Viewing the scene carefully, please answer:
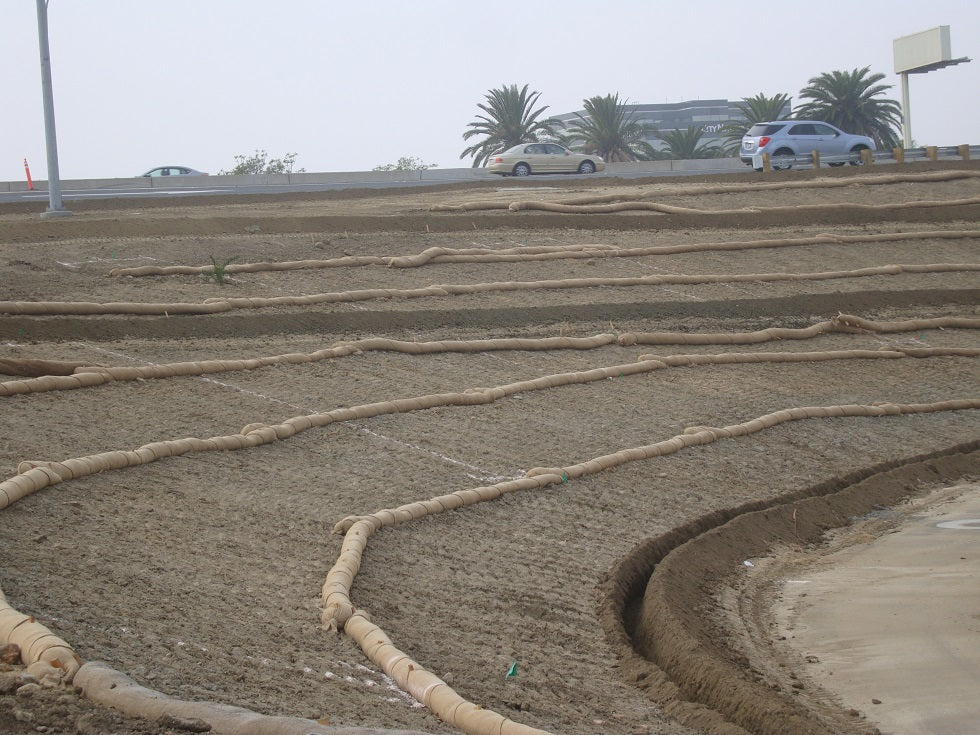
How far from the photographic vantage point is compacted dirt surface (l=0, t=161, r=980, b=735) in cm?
567

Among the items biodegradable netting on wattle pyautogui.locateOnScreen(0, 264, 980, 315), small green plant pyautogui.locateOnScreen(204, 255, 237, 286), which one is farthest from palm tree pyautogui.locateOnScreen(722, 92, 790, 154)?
small green plant pyautogui.locateOnScreen(204, 255, 237, 286)

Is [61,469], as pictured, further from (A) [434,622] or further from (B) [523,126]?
(B) [523,126]

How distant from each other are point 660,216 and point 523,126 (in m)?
29.2

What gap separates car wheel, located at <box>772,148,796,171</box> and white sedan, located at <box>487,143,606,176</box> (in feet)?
21.1

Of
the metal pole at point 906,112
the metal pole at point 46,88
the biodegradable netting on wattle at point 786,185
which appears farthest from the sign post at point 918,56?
the metal pole at point 46,88

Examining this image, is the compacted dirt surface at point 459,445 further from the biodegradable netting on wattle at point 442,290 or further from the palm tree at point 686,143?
the palm tree at point 686,143

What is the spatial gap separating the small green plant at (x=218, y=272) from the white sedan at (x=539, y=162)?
20086 mm

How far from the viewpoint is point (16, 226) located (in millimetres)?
16953

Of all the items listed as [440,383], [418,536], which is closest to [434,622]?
[418,536]

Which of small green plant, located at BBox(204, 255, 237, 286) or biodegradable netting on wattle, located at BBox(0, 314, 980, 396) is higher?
small green plant, located at BBox(204, 255, 237, 286)

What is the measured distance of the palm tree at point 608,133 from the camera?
48906 mm

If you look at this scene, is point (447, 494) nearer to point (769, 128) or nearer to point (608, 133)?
point (769, 128)

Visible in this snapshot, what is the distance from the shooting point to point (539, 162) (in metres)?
34.9

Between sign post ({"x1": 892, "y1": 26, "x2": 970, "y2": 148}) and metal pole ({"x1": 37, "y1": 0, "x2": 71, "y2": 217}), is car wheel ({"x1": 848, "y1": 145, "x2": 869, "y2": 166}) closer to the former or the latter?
sign post ({"x1": 892, "y1": 26, "x2": 970, "y2": 148})
